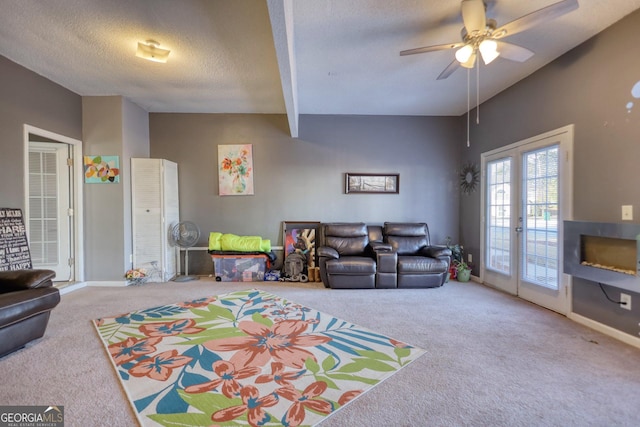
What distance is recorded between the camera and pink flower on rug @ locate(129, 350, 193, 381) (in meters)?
1.84

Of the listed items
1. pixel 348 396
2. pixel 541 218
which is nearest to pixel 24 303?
pixel 348 396

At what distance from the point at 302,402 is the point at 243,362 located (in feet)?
2.03

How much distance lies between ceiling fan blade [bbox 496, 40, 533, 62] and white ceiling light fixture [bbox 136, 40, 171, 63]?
316 centimetres

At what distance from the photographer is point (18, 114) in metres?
3.09

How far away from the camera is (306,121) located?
4.79 meters

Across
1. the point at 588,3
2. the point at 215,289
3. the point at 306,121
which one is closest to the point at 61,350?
the point at 215,289

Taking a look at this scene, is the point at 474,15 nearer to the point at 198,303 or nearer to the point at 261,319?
the point at 261,319

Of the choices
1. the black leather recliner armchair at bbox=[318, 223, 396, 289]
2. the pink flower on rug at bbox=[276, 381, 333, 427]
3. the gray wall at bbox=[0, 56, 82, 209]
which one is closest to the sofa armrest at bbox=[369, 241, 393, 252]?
the black leather recliner armchair at bbox=[318, 223, 396, 289]

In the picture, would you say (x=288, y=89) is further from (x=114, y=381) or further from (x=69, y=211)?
(x=69, y=211)

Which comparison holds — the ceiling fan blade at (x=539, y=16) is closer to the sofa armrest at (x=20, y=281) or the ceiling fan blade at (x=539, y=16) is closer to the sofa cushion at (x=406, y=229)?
the sofa cushion at (x=406, y=229)

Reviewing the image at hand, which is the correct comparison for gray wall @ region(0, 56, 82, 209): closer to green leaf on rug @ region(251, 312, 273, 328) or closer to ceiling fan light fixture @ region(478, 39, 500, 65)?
green leaf on rug @ region(251, 312, 273, 328)

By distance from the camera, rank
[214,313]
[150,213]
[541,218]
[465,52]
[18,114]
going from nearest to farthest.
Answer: [465,52] → [214,313] → [18,114] → [541,218] → [150,213]

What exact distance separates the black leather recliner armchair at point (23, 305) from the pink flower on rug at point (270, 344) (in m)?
1.42

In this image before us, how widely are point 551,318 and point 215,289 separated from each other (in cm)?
412
